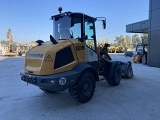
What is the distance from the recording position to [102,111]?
15.0 ft

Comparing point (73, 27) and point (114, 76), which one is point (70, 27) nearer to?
point (73, 27)

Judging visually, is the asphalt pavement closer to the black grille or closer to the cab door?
the black grille

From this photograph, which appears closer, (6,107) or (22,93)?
(6,107)

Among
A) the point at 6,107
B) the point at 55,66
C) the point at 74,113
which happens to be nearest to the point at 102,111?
the point at 74,113

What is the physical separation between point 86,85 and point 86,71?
0.42 metres

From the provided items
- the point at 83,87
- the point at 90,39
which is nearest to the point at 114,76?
the point at 90,39

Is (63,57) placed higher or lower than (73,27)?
lower

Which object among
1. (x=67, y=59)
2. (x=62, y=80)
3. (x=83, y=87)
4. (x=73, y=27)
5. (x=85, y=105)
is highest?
(x=73, y=27)

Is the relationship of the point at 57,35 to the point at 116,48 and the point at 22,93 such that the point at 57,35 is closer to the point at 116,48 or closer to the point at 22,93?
the point at 22,93

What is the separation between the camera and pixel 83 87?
5141mm

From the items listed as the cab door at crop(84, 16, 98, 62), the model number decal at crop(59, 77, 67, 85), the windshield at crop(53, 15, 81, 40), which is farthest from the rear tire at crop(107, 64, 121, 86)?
the model number decal at crop(59, 77, 67, 85)

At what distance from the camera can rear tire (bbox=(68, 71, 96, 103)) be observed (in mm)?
4914

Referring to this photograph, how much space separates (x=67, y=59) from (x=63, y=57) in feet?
0.48

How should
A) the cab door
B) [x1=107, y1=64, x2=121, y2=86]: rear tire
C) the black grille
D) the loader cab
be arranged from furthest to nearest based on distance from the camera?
[x1=107, y1=64, x2=121, y2=86]: rear tire → the cab door → the loader cab → the black grille
